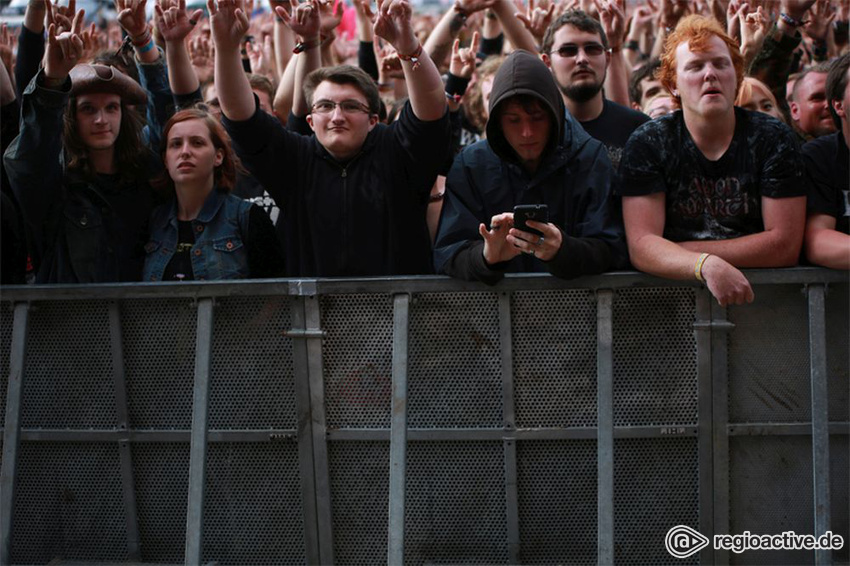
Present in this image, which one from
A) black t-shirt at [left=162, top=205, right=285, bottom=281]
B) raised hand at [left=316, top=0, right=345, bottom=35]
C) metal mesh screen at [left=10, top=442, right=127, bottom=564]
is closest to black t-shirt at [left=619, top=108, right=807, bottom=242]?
black t-shirt at [left=162, top=205, right=285, bottom=281]

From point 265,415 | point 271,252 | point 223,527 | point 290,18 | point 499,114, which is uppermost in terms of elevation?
point 290,18

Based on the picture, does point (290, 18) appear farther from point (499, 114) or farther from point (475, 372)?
point (475, 372)

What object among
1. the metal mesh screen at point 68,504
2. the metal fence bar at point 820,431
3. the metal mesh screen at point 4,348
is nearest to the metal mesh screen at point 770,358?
the metal fence bar at point 820,431

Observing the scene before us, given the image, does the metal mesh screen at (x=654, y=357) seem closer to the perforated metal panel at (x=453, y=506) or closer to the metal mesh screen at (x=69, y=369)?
the perforated metal panel at (x=453, y=506)

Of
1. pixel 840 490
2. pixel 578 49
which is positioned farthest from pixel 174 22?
pixel 840 490

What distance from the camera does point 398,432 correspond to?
3641 mm

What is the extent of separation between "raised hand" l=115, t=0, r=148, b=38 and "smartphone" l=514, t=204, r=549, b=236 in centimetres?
239

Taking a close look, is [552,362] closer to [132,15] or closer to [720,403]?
[720,403]

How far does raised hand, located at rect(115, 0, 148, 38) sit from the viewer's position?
15.6 feet

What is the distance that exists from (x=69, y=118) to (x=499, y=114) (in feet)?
6.62

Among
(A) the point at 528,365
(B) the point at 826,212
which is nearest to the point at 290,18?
(A) the point at 528,365

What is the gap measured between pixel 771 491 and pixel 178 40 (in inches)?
126

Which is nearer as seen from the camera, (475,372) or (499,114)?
(475,372)

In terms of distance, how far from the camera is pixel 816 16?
21.7 feet
